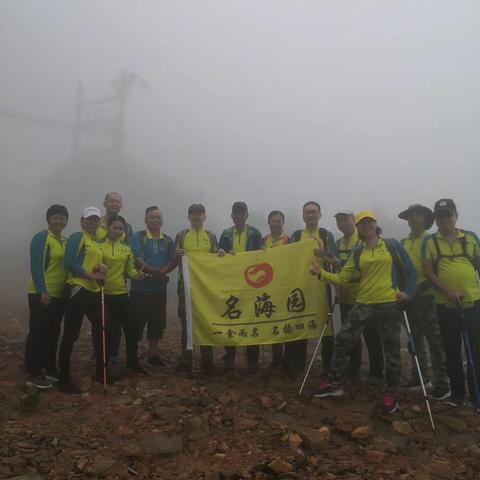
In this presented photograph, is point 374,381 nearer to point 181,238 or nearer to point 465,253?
point 465,253

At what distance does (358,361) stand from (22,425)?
4855 millimetres

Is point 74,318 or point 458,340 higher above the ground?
point 74,318

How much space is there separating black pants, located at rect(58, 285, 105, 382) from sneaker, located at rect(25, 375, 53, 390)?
0.26 m

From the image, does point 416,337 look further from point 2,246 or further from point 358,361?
point 2,246

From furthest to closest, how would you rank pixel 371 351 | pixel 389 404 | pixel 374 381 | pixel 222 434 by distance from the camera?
pixel 371 351
pixel 374 381
pixel 389 404
pixel 222 434

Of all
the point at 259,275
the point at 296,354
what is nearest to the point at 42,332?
the point at 259,275

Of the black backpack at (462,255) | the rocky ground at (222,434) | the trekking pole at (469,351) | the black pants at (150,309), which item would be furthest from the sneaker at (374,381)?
the black pants at (150,309)

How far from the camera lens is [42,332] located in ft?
19.6

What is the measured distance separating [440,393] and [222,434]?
3.38 metres

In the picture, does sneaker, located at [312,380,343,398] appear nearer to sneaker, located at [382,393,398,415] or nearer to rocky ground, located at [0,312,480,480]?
rocky ground, located at [0,312,480,480]

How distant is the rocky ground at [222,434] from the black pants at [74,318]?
1.56 feet

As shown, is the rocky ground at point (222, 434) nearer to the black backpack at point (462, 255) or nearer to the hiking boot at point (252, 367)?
the hiking boot at point (252, 367)

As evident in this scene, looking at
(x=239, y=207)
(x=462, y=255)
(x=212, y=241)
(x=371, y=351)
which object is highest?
(x=239, y=207)

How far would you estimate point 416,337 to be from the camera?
21.5 feet
